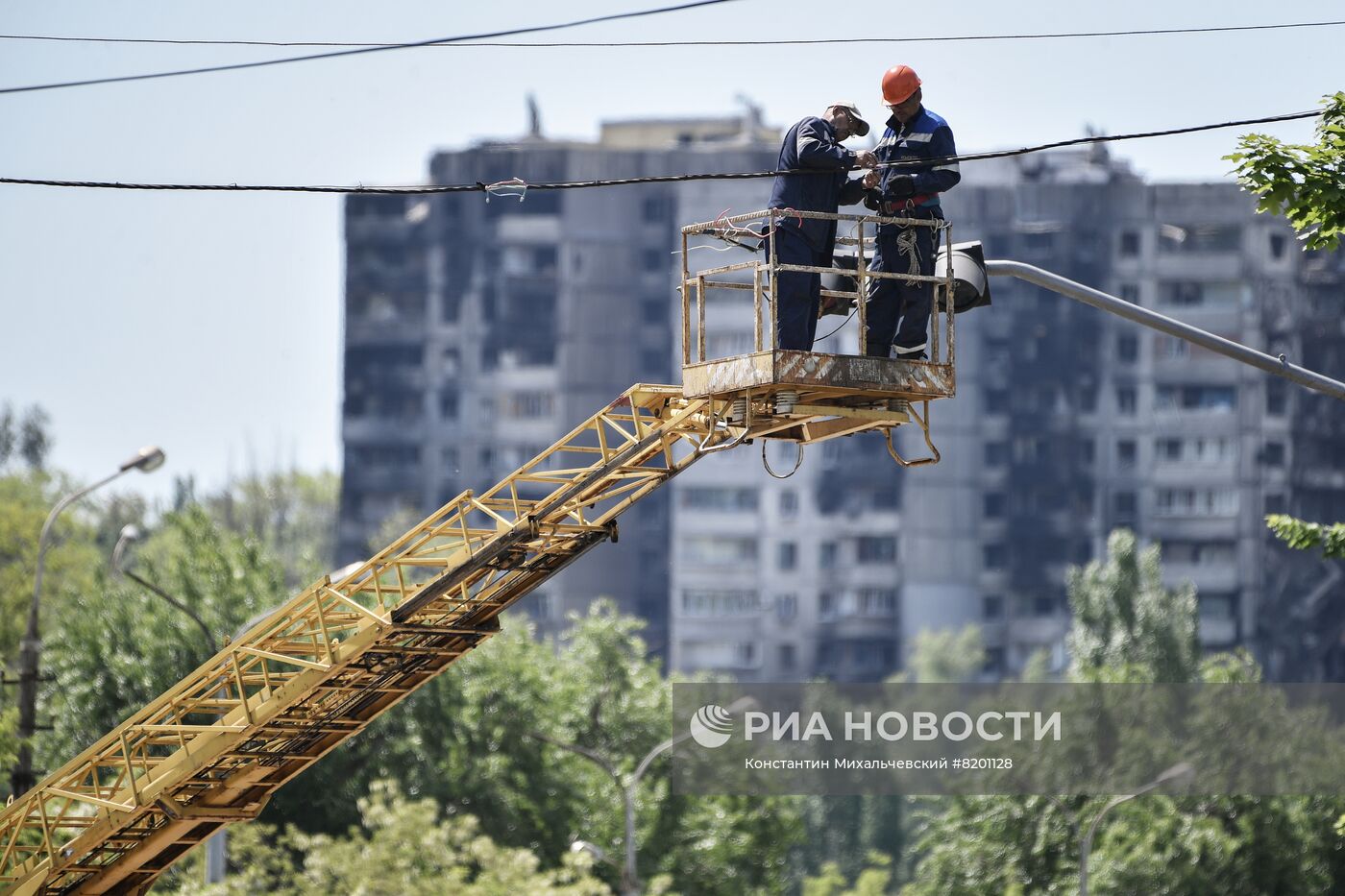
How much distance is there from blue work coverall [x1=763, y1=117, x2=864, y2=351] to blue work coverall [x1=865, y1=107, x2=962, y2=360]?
0.32 metres

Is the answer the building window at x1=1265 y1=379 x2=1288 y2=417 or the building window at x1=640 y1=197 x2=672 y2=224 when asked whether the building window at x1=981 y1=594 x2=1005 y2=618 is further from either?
the building window at x1=640 y1=197 x2=672 y2=224

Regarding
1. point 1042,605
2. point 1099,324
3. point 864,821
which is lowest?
point 864,821

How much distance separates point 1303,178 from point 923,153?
8.19 ft

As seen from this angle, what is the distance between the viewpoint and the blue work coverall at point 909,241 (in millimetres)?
12945

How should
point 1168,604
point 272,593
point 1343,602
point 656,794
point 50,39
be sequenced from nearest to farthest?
point 50,39 → point 272,593 → point 656,794 → point 1168,604 → point 1343,602

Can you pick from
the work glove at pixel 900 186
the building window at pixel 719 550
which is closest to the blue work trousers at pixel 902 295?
the work glove at pixel 900 186

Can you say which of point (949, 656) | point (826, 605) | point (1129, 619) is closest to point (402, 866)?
point (1129, 619)

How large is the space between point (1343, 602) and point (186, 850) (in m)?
84.4

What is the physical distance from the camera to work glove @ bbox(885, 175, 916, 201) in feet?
42.3

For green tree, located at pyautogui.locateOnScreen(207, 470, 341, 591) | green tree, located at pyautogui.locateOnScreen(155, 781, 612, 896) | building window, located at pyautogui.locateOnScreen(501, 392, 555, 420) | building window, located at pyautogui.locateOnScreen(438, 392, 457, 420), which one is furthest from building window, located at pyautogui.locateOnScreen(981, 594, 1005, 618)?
green tree, located at pyautogui.locateOnScreen(155, 781, 612, 896)

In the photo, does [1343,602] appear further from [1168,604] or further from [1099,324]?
[1168,604]

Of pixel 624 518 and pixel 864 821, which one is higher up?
pixel 624 518

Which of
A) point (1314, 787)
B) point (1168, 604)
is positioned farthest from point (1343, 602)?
point (1314, 787)

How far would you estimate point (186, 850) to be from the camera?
1571 cm
